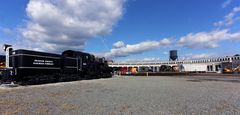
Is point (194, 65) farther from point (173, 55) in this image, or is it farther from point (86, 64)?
point (86, 64)

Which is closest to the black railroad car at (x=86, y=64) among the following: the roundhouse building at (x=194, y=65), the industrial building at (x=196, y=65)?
the industrial building at (x=196, y=65)

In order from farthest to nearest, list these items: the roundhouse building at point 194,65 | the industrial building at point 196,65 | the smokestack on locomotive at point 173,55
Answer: the smokestack on locomotive at point 173,55 < the roundhouse building at point 194,65 < the industrial building at point 196,65

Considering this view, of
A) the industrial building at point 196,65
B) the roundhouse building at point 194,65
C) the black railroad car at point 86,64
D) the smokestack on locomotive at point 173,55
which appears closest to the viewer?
the black railroad car at point 86,64

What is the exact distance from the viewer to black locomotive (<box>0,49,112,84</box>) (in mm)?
20562

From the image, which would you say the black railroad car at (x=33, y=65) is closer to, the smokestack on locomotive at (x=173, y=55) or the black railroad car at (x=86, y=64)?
the black railroad car at (x=86, y=64)

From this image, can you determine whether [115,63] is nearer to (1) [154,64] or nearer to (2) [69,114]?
(1) [154,64]

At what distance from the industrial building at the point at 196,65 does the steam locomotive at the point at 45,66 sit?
48710 millimetres

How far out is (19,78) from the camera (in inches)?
802

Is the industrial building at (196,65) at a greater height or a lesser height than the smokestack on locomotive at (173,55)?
lesser

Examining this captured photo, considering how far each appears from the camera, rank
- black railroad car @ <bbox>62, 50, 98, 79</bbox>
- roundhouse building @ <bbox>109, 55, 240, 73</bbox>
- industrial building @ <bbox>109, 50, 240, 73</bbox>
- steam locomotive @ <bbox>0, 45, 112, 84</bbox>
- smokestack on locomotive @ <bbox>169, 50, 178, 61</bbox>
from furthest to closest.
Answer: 1. smokestack on locomotive @ <bbox>169, 50, 178, 61</bbox>
2. roundhouse building @ <bbox>109, 55, 240, 73</bbox>
3. industrial building @ <bbox>109, 50, 240, 73</bbox>
4. black railroad car @ <bbox>62, 50, 98, 79</bbox>
5. steam locomotive @ <bbox>0, 45, 112, 84</bbox>

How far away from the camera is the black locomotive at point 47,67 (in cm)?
2056

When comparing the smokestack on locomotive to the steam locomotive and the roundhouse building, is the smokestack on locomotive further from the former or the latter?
the steam locomotive

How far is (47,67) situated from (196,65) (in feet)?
294

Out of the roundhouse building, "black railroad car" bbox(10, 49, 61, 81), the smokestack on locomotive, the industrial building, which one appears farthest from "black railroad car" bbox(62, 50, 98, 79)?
the smokestack on locomotive
